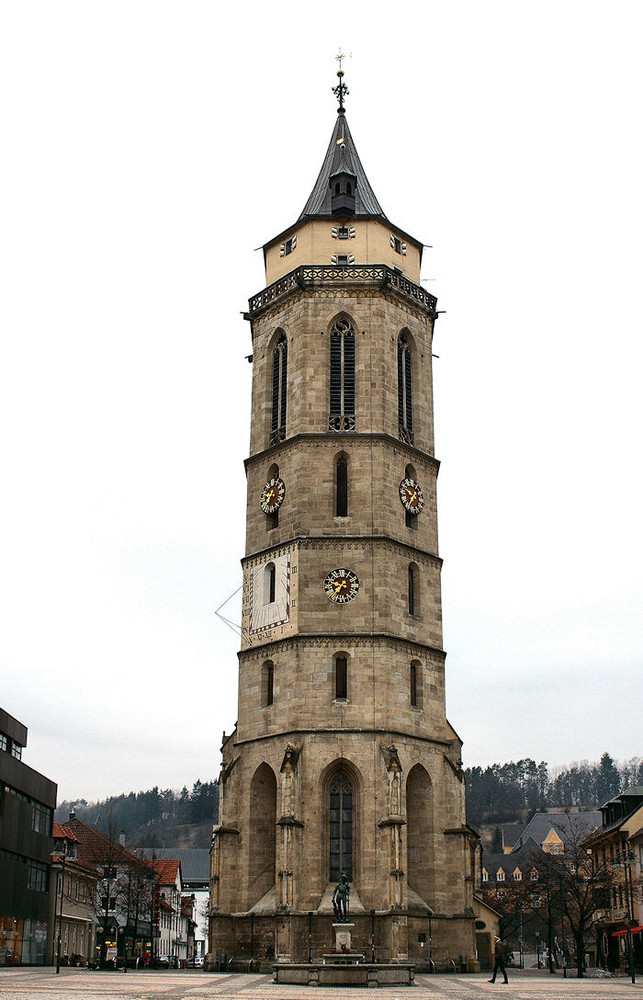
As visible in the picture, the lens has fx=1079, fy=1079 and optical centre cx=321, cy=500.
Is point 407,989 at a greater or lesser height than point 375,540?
lesser

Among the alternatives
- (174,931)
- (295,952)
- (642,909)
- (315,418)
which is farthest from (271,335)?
(174,931)

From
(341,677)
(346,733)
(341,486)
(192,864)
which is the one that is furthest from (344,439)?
(192,864)

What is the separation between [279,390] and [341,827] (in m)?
19.3

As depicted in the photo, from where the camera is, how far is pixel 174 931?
96.0 m

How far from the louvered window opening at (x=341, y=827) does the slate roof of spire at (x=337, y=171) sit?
26376 millimetres

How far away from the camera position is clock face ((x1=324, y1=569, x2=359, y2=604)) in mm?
43031

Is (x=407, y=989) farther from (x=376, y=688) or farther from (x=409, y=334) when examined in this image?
(x=409, y=334)

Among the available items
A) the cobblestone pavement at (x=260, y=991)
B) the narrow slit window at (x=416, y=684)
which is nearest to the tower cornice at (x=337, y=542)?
the narrow slit window at (x=416, y=684)

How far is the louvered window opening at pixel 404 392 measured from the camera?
47.7 metres

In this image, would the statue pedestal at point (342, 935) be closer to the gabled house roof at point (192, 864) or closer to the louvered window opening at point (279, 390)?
the louvered window opening at point (279, 390)

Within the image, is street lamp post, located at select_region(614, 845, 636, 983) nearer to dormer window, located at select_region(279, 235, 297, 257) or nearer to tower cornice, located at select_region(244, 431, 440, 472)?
tower cornice, located at select_region(244, 431, 440, 472)

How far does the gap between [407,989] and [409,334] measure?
29.6 metres

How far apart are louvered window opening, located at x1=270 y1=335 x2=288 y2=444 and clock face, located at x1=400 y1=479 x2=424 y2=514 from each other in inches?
230

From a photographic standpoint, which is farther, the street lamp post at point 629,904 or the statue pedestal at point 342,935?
the street lamp post at point 629,904
